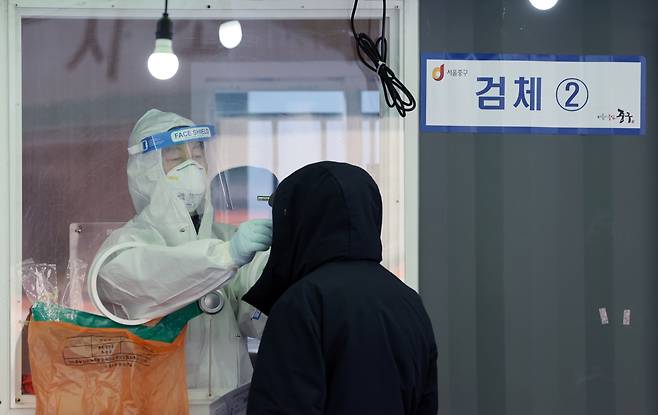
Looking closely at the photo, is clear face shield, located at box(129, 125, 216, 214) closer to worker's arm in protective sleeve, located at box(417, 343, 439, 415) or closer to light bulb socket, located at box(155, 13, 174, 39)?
light bulb socket, located at box(155, 13, 174, 39)

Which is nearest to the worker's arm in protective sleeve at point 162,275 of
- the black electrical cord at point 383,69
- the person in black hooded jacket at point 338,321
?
the person in black hooded jacket at point 338,321

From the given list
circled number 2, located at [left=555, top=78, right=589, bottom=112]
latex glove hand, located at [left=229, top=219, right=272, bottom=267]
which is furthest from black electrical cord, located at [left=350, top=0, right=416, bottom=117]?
latex glove hand, located at [left=229, top=219, right=272, bottom=267]

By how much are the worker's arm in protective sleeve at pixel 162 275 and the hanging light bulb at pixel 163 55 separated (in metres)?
0.55

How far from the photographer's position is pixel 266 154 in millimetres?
2248

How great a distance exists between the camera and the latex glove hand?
191 centimetres

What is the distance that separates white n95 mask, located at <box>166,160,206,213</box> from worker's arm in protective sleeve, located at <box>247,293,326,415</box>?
0.77 metres

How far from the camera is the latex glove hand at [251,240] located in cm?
191

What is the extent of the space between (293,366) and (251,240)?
535 mm

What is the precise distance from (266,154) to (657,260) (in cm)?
126

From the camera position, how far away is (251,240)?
1.91 meters

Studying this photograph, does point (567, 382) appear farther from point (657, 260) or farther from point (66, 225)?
point (66, 225)

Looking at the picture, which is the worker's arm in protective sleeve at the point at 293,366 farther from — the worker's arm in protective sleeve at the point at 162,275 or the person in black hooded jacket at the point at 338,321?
the worker's arm in protective sleeve at the point at 162,275

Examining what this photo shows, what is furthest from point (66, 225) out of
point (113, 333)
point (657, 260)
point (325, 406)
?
point (657, 260)

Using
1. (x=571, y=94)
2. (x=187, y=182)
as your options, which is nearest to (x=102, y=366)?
(x=187, y=182)
